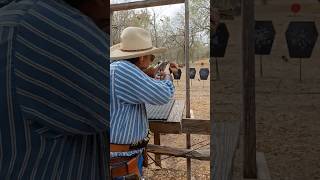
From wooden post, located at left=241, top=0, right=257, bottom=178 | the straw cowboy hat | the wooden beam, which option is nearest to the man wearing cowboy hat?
the straw cowboy hat

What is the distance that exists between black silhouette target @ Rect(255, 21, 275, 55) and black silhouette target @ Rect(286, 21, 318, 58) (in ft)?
0.13

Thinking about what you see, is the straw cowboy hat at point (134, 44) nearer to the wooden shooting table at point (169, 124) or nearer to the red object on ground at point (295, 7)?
the wooden shooting table at point (169, 124)

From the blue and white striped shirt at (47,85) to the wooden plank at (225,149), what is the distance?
0.22 meters

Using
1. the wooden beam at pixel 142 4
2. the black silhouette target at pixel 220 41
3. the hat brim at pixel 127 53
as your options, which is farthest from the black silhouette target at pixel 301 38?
the wooden beam at pixel 142 4

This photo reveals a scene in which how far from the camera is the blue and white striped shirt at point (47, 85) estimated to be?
0.60 meters

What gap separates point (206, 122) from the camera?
8.28 ft

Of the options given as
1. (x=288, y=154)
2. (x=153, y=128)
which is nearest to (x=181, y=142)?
(x=153, y=128)

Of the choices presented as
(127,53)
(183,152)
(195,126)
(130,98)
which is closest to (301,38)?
(130,98)

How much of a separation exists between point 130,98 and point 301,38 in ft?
3.36

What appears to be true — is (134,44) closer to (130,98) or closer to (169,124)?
(130,98)

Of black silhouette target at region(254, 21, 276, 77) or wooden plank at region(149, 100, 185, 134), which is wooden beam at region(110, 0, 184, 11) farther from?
black silhouette target at region(254, 21, 276, 77)

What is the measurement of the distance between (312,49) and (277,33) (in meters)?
0.08

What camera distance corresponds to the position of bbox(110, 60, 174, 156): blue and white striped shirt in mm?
1691

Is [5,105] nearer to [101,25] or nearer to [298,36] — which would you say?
[101,25]
